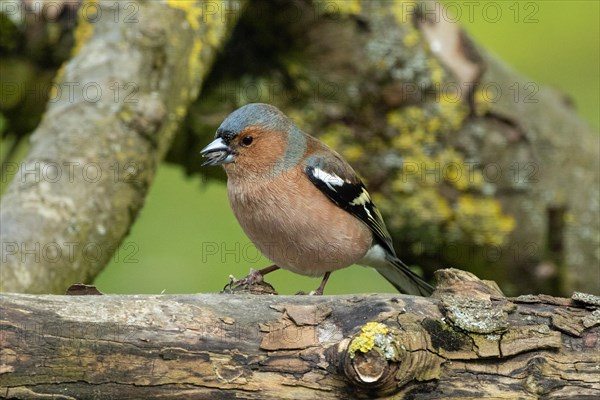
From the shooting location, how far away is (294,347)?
10.6 feet

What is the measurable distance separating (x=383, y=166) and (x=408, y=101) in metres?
0.56

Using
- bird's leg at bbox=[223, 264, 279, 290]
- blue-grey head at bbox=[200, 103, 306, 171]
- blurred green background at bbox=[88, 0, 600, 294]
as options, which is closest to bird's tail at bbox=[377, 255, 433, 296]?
blue-grey head at bbox=[200, 103, 306, 171]

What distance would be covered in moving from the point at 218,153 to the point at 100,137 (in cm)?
84

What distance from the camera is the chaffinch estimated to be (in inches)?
191

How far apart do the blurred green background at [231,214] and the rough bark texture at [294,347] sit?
370 cm

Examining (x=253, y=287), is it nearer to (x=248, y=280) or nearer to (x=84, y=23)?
(x=248, y=280)

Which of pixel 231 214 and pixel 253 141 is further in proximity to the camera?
pixel 231 214

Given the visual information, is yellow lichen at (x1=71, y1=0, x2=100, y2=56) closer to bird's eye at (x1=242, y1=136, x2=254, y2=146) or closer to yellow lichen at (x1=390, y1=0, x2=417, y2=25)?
bird's eye at (x1=242, y1=136, x2=254, y2=146)

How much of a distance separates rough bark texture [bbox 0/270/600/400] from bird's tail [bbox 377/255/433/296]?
5.85ft

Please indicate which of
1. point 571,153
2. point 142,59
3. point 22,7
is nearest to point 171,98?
point 142,59

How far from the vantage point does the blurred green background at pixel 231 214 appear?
8.77 metres

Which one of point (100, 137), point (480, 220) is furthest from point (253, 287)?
point (480, 220)

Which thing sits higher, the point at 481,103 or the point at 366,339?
the point at 481,103

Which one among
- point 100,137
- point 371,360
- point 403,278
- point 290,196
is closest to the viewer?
point 371,360
